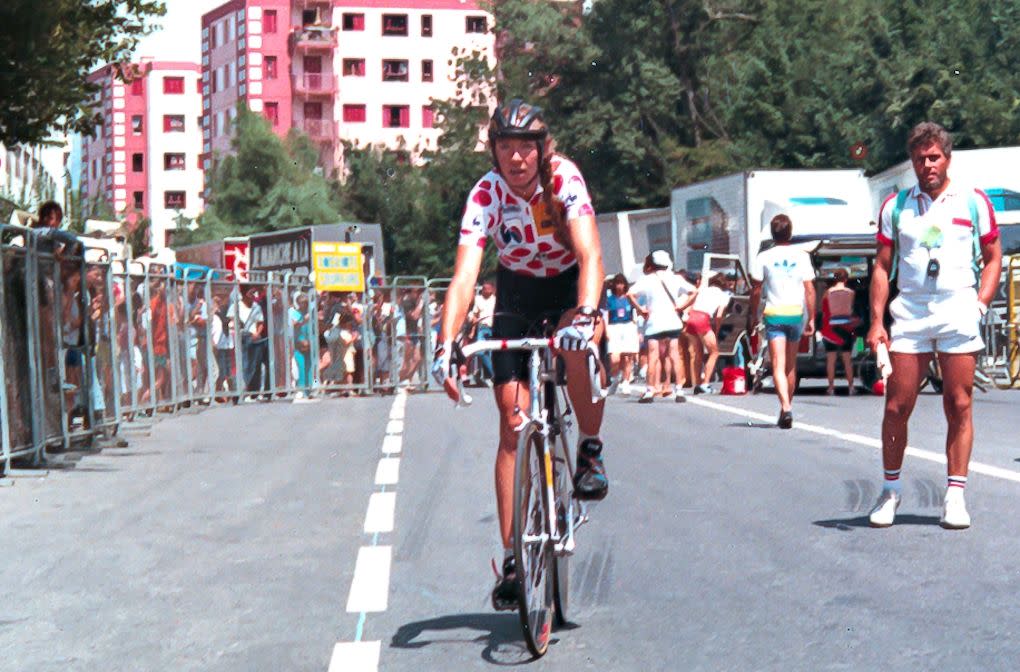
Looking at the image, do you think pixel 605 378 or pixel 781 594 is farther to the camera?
pixel 781 594

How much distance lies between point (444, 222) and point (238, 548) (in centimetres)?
7914

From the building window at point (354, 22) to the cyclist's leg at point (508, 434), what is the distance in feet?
366

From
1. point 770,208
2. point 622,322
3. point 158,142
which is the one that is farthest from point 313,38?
point 622,322

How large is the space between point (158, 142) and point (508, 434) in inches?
5229

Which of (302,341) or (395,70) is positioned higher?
(395,70)

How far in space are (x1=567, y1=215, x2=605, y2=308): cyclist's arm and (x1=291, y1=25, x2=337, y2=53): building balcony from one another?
109600 millimetres

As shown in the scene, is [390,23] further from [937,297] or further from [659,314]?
[937,297]

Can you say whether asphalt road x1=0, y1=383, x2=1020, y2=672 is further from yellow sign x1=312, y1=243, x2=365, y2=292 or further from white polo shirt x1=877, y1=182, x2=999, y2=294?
yellow sign x1=312, y1=243, x2=365, y2=292

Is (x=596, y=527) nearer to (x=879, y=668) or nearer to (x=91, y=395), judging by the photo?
(x=879, y=668)

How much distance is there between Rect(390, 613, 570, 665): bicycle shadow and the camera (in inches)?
254

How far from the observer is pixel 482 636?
268 inches

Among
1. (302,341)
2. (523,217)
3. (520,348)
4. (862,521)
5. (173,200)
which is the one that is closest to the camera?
(520,348)

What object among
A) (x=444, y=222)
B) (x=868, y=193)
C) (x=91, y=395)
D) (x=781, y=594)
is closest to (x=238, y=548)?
(x=781, y=594)

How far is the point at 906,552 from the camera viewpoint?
862 cm
